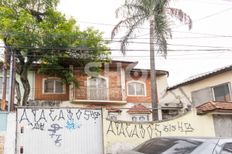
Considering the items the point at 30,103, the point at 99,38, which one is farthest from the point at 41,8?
the point at 30,103

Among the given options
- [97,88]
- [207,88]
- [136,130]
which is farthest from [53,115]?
[97,88]

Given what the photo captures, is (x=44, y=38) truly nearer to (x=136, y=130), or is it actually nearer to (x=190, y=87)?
(x=136, y=130)

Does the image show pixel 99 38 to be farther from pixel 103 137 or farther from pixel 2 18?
pixel 103 137

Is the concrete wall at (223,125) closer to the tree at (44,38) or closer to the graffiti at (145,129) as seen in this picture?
the graffiti at (145,129)

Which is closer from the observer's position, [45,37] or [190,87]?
[45,37]

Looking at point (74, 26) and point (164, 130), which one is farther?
point (74, 26)

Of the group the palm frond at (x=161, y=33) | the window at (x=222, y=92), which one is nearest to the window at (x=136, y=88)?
the window at (x=222, y=92)

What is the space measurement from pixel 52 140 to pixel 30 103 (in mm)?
12144

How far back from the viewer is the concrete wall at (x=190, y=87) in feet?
58.3

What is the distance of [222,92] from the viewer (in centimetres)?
1812

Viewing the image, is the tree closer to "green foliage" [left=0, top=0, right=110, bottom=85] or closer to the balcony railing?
"green foliage" [left=0, top=0, right=110, bottom=85]

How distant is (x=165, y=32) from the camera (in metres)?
16.8

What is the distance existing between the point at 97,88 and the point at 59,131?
1381 centimetres

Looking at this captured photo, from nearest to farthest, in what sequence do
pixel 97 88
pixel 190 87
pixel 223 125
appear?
pixel 223 125 < pixel 190 87 < pixel 97 88
